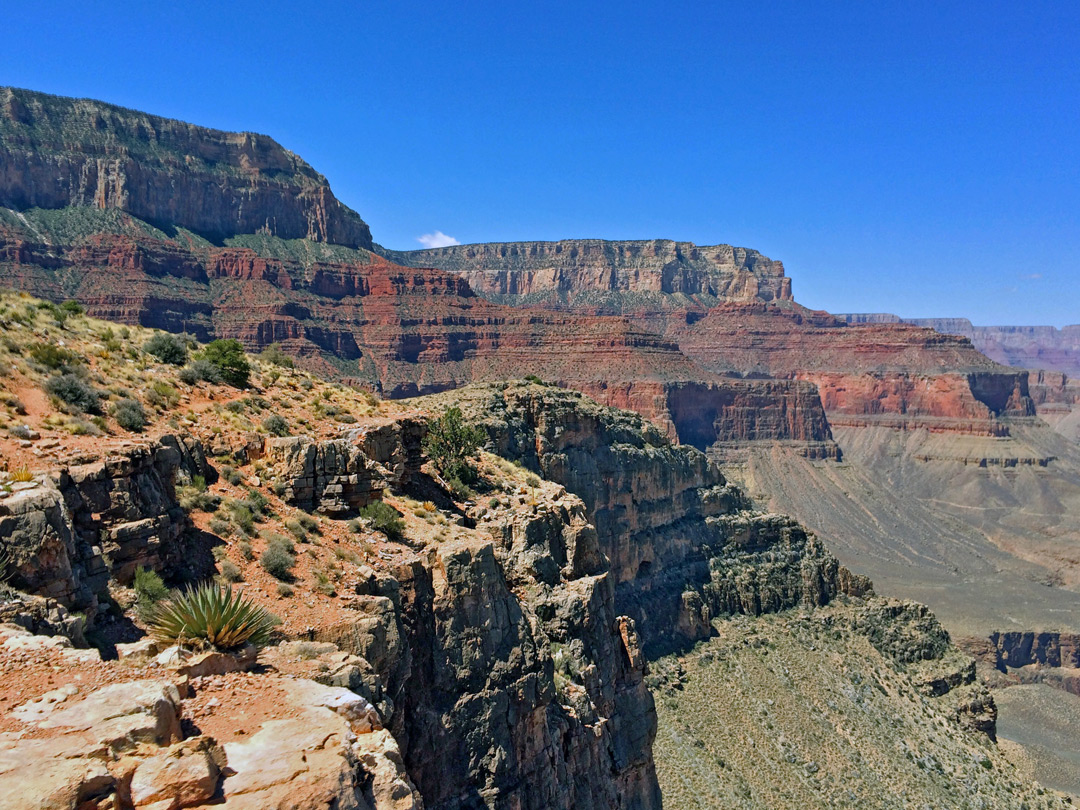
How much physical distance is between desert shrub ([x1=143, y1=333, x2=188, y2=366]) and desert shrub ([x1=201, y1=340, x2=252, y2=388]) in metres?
0.72

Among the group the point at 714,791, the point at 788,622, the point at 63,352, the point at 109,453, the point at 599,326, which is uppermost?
the point at 599,326

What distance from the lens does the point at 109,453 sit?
50.3 feet

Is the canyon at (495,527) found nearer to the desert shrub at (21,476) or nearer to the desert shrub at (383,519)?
the desert shrub at (21,476)

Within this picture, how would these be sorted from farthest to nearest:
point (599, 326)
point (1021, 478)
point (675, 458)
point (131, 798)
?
point (1021, 478)
point (599, 326)
point (675, 458)
point (131, 798)

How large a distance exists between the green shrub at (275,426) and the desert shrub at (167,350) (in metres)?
4.01

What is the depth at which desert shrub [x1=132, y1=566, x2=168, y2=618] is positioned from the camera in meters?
13.9

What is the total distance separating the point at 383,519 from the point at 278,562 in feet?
13.9

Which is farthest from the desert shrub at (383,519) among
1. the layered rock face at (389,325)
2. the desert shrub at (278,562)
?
the layered rock face at (389,325)

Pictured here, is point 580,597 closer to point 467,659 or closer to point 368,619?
point 467,659

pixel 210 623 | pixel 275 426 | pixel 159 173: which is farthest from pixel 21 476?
pixel 159 173

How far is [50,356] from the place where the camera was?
1912 centimetres

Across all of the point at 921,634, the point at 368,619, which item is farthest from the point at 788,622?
the point at 368,619

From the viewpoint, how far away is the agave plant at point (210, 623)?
40.8 feet

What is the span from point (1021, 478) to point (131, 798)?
192 m
